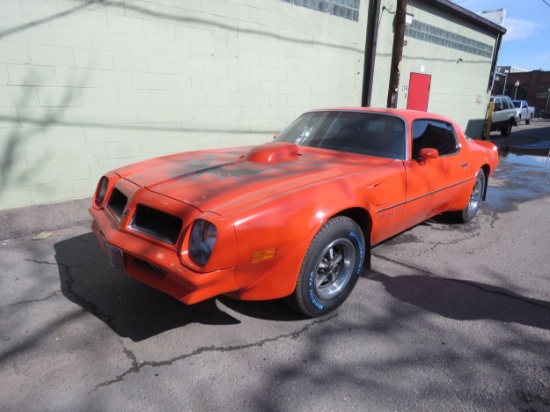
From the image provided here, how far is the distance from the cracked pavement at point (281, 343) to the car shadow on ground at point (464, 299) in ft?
0.05

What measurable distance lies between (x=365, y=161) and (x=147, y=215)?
1.88m

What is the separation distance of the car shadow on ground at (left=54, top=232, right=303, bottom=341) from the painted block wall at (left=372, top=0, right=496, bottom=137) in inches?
315

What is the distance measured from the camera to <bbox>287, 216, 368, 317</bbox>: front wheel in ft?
8.22

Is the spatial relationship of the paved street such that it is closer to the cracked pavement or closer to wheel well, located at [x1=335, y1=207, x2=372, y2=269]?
the cracked pavement

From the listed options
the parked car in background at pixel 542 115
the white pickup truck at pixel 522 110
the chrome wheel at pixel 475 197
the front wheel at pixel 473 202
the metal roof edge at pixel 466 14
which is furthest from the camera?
the parked car in background at pixel 542 115

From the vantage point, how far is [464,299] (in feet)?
10.00

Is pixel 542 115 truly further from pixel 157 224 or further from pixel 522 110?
pixel 157 224

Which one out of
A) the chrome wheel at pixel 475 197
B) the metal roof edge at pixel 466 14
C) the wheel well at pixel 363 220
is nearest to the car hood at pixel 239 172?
the wheel well at pixel 363 220

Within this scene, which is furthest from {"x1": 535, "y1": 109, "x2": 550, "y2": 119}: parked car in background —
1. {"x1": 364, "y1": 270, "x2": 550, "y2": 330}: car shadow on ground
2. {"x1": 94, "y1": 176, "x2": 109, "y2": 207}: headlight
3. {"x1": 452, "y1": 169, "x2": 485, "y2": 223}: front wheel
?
{"x1": 94, "y1": 176, "x2": 109, "y2": 207}: headlight

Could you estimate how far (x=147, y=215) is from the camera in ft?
8.41

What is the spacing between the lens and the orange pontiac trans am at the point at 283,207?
217cm

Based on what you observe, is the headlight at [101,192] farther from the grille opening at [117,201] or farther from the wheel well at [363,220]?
the wheel well at [363,220]

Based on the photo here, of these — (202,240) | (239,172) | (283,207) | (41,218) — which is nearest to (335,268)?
(283,207)

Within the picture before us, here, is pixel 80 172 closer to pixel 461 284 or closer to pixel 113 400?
pixel 113 400
